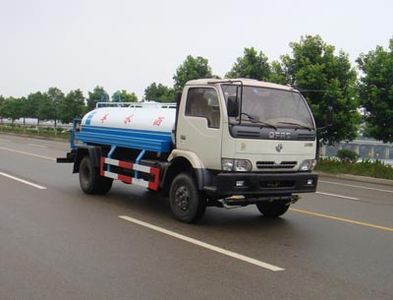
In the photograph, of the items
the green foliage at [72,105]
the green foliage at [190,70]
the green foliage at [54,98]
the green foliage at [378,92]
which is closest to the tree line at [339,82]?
the green foliage at [378,92]

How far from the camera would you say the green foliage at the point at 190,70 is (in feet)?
106

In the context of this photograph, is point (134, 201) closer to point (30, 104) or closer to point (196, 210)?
point (196, 210)

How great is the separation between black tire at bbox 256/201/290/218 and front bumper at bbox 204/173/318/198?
92 centimetres

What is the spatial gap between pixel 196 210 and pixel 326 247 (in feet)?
6.96

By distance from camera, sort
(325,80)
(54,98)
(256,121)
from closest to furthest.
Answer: (256,121) → (325,80) → (54,98)

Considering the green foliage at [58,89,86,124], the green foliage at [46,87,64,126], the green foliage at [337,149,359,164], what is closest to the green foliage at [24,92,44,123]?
the green foliage at [46,87,64,126]

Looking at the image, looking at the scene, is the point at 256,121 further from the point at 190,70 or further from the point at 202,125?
the point at 190,70

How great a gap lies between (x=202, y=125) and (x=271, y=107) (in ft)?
3.70

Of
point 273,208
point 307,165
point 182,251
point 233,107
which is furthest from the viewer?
point 273,208

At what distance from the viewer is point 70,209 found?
9469 mm

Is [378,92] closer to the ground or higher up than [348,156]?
higher up

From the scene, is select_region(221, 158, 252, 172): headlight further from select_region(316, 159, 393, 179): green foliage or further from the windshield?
select_region(316, 159, 393, 179): green foliage

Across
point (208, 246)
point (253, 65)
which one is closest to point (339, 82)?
point (253, 65)

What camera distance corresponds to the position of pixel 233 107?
25.8ft
